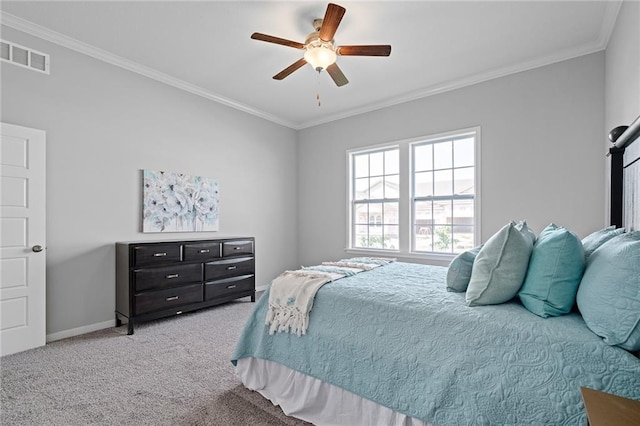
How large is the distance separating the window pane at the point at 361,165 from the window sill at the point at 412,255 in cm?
124

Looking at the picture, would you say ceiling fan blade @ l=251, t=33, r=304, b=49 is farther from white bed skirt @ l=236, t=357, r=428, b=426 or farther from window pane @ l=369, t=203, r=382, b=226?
window pane @ l=369, t=203, r=382, b=226

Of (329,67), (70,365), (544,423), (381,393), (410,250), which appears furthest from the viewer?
(410,250)

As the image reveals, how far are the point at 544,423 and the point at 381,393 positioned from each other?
665mm

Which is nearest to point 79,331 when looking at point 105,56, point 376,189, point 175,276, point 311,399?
point 175,276

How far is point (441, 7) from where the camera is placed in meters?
2.60

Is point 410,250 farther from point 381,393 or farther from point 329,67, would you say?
point 381,393

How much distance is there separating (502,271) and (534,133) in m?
2.74

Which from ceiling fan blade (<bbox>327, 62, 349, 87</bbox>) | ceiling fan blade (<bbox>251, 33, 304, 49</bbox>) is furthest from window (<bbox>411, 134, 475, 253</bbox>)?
ceiling fan blade (<bbox>251, 33, 304, 49</bbox>)

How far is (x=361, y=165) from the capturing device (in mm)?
5070

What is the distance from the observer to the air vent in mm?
2773

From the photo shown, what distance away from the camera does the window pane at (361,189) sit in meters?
A: 5.00

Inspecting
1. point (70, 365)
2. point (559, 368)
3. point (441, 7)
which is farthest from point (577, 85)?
point (70, 365)

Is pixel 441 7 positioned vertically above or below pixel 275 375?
above

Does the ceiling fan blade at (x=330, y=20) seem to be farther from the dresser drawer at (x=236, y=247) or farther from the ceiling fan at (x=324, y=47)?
the dresser drawer at (x=236, y=247)
